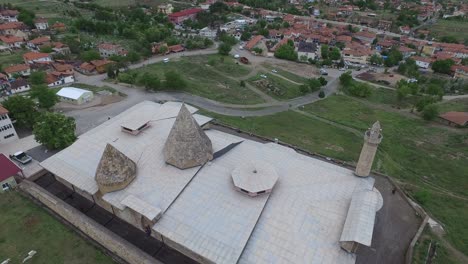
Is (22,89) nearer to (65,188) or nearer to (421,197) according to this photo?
(65,188)

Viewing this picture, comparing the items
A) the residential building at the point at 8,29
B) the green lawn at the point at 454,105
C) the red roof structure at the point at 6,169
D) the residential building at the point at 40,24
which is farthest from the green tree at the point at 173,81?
the residential building at the point at 40,24

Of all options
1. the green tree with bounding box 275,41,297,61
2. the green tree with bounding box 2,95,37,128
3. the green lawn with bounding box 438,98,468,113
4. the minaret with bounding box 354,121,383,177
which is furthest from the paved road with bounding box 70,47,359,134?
the minaret with bounding box 354,121,383,177

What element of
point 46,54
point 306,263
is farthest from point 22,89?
point 306,263

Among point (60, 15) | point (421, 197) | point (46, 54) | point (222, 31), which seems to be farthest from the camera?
point (60, 15)

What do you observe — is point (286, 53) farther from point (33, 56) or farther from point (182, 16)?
point (33, 56)

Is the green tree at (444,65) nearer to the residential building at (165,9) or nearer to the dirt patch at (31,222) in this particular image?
the dirt patch at (31,222)

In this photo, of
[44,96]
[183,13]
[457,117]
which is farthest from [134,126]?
[183,13]
